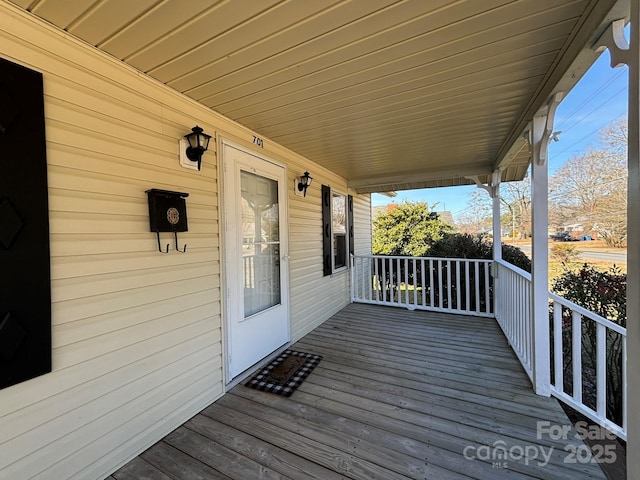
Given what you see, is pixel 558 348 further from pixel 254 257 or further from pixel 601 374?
pixel 254 257

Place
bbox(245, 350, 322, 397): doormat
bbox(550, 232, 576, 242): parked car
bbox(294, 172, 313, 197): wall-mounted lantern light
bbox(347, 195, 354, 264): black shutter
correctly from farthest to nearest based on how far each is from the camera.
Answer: bbox(347, 195, 354, 264): black shutter, bbox(550, 232, 576, 242): parked car, bbox(294, 172, 313, 197): wall-mounted lantern light, bbox(245, 350, 322, 397): doormat

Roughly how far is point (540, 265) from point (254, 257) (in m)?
2.71

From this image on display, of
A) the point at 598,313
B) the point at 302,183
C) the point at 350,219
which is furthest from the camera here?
the point at 350,219

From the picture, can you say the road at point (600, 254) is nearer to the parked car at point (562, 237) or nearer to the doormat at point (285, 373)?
the parked car at point (562, 237)

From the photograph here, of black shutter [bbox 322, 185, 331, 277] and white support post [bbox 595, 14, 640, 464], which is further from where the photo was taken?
black shutter [bbox 322, 185, 331, 277]

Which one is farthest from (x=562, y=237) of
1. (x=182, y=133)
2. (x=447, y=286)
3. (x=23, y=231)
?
(x=23, y=231)

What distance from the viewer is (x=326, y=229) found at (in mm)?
4594

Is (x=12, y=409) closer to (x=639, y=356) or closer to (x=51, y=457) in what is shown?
(x=51, y=457)

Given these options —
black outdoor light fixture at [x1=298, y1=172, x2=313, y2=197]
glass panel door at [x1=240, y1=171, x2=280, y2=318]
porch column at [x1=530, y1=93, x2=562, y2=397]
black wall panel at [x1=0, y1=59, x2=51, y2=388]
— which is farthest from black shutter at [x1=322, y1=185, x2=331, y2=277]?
black wall panel at [x1=0, y1=59, x2=51, y2=388]

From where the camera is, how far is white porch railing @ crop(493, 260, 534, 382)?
2.70 metres

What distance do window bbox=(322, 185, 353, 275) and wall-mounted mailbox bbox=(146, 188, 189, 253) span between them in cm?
272

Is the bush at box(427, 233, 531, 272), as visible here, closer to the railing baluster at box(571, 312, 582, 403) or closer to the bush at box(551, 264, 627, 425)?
the bush at box(551, 264, 627, 425)

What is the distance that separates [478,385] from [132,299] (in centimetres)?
296

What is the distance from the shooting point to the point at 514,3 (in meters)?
1.29
